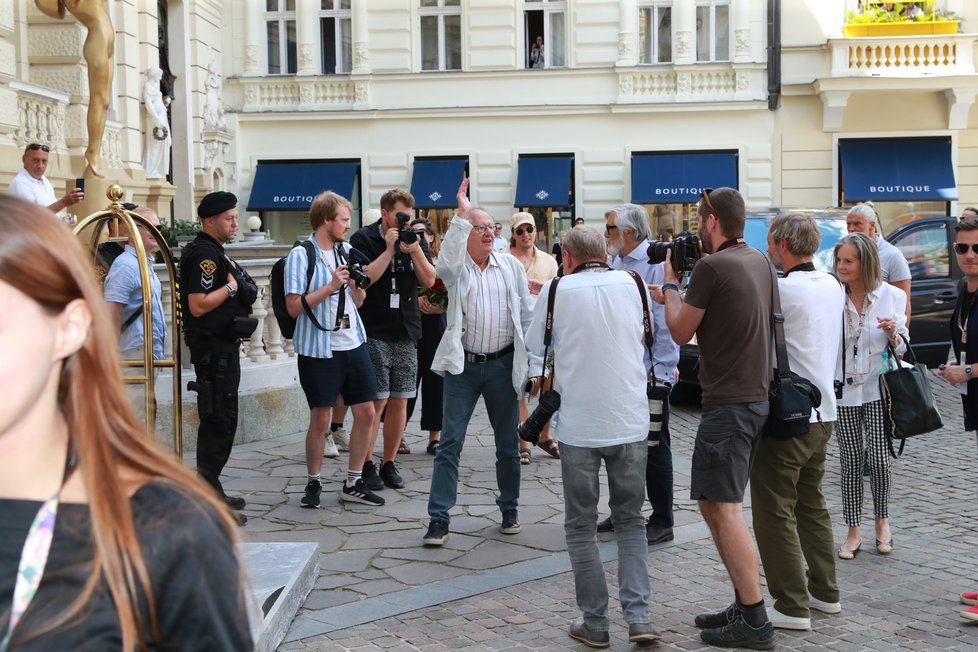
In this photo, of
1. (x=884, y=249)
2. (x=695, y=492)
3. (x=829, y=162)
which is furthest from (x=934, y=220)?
(x=829, y=162)

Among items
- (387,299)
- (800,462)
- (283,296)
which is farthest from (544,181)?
(800,462)

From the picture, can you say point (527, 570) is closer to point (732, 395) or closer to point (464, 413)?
point (464, 413)

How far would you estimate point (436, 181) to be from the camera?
2369cm

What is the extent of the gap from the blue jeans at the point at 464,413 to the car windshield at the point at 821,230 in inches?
234

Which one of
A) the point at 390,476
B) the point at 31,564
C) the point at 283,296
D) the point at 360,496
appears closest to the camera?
the point at 31,564

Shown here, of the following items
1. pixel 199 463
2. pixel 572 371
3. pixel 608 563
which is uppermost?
pixel 572 371

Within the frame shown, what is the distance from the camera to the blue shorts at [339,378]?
6.97 meters

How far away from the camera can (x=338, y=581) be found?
571cm

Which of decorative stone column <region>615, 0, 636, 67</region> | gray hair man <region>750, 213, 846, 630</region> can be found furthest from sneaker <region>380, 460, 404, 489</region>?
decorative stone column <region>615, 0, 636, 67</region>

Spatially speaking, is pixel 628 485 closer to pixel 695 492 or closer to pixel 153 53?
pixel 695 492

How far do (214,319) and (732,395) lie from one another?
3.19 m

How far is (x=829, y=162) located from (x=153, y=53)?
1330cm

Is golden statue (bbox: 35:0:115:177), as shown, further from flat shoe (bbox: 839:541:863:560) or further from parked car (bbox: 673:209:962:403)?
parked car (bbox: 673:209:962:403)

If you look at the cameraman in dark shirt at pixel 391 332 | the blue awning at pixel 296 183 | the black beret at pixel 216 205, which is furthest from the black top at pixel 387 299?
the blue awning at pixel 296 183
